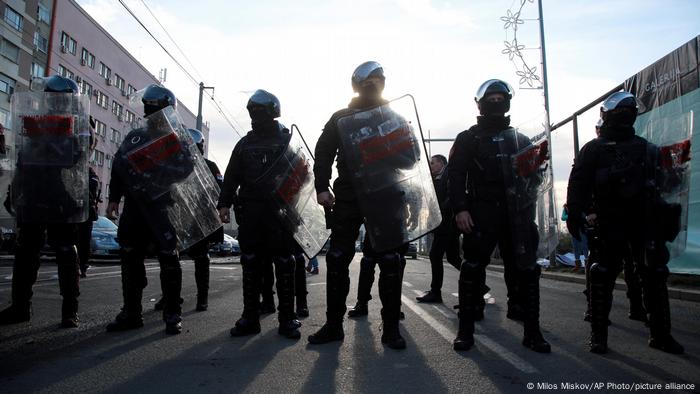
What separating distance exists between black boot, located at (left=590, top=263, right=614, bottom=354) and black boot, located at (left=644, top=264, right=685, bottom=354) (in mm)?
278

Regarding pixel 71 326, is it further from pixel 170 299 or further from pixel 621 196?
pixel 621 196

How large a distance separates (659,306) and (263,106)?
3072mm

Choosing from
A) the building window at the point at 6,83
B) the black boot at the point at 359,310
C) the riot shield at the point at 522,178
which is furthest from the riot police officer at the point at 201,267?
the building window at the point at 6,83

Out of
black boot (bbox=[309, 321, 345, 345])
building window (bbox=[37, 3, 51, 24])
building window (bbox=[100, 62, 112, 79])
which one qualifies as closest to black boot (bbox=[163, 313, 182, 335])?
black boot (bbox=[309, 321, 345, 345])

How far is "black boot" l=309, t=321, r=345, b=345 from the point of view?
3551 millimetres

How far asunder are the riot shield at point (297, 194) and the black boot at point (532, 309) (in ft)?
5.44

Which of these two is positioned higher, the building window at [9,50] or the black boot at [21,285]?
the building window at [9,50]

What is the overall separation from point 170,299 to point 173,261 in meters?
0.29

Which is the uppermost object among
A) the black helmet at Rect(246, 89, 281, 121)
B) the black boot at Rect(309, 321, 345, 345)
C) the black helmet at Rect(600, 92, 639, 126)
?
the black helmet at Rect(246, 89, 281, 121)

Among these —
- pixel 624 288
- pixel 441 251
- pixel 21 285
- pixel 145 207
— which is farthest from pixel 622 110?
pixel 624 288

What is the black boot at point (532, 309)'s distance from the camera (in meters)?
3.36

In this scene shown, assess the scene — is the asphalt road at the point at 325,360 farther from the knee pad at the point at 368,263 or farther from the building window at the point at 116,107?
the building window at the point at 116,107

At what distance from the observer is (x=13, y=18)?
1230 inches

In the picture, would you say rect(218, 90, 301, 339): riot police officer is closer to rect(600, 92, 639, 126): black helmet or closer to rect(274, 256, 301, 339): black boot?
rect(274, 256, 301, 339): black boot
